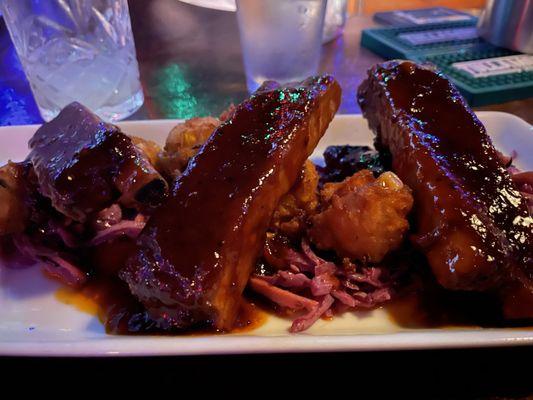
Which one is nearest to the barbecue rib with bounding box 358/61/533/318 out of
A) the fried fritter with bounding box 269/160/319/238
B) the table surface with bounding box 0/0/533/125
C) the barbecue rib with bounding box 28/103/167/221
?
the fried fritter with bounding box 269/160/319/238

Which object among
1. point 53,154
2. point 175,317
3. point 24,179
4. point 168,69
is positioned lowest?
point 168,69

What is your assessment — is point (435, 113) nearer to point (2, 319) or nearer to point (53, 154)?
point (53, 154)

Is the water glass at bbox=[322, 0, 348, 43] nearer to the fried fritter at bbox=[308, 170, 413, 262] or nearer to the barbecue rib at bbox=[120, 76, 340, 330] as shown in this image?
the barbecue rib at bbox=[120, 76, 340, 330]

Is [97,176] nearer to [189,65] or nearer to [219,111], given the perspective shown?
[219,111]

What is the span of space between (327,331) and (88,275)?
46.7 inches

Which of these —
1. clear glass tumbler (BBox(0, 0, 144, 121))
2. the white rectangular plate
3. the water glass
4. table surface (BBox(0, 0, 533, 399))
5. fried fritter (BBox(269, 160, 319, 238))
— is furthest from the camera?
the water glass

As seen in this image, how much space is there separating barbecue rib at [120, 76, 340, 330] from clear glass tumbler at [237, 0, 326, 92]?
5.28ft

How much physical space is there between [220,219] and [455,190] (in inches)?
38.9

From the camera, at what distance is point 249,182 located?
76.7 inches

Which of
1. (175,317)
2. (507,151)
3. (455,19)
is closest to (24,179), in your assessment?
(175,317)

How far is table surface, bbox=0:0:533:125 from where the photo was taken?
4.12 metres

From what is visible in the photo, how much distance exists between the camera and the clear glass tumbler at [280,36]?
3.57 metres

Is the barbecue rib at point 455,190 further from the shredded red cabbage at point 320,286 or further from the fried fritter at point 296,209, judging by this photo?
the fried fritter at point 296,209

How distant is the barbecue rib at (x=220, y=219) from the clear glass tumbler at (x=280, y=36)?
63.3 inches
